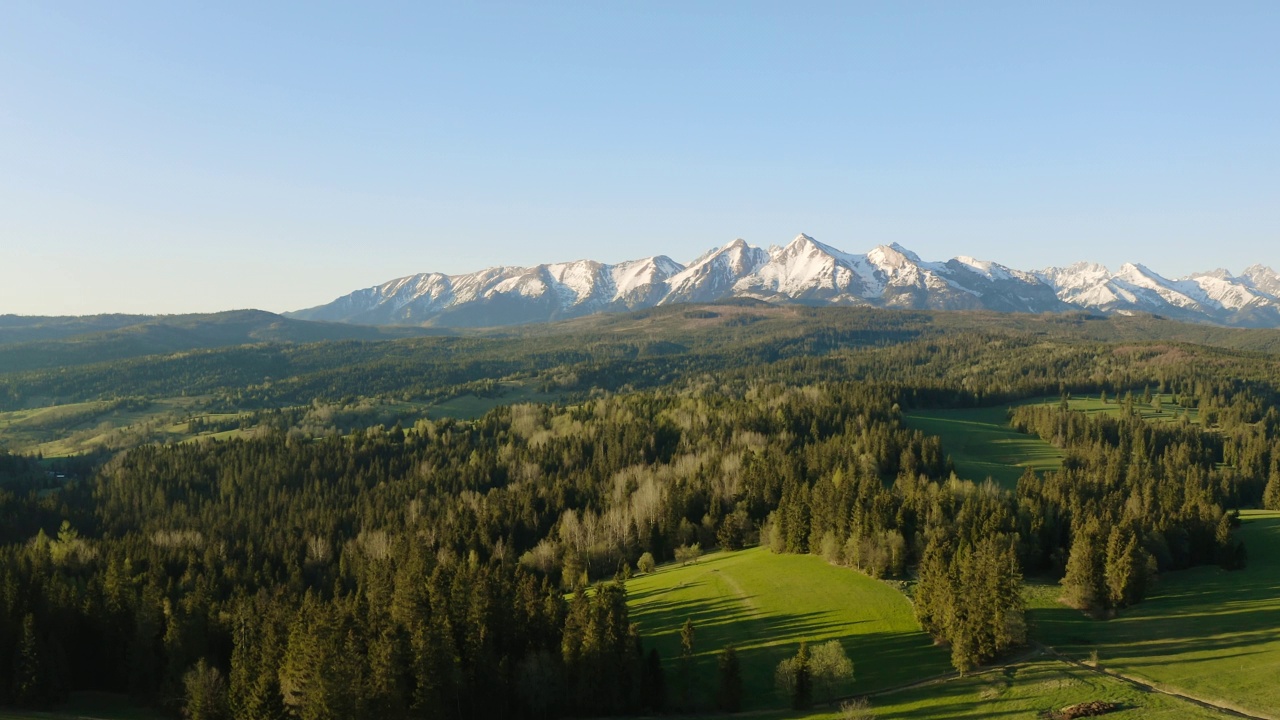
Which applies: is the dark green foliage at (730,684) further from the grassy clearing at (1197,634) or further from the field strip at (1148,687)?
the grassy clearing at (1197,634)

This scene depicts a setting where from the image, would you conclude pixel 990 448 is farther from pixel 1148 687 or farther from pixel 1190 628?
pixel 1148 687

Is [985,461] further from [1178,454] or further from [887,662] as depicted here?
[887,662]

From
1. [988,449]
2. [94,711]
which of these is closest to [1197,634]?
[94,711]

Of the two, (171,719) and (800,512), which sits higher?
(800,512)

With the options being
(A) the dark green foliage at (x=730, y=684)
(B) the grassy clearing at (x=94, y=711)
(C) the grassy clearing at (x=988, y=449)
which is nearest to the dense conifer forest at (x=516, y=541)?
→ (B) the grassy clearing at (x=94, y=711)

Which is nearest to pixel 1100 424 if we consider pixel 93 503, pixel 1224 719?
pixel 1224 719

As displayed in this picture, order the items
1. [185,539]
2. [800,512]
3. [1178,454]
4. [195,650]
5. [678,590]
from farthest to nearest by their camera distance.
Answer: [1178,454], [185,539], [800,512], [678,590], [195,650]
